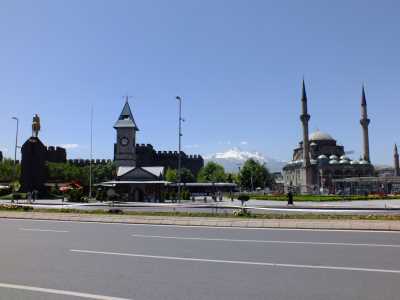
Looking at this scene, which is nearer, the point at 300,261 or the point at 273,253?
the point at 300,261

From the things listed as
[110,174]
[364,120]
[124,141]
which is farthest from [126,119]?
[364,120]

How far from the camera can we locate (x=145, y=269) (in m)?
9.41

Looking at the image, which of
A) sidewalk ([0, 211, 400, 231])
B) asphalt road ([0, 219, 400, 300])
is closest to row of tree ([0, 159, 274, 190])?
sidewalk ([0, 211, 400, 231])

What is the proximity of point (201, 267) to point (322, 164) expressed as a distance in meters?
129

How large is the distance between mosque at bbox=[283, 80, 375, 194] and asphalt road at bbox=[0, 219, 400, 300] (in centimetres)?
10083

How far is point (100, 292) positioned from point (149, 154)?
428 ft

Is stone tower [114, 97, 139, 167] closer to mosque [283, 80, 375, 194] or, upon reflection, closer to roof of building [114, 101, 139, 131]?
roof of building [114, 101, 139, 131]

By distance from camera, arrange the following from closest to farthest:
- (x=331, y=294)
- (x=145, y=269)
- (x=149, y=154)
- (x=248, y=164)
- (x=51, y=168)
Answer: (x=331, y=294)
(x=145, y=269)
(x=51, y=168)
(x=248, y=164)
(x=149, y=154)

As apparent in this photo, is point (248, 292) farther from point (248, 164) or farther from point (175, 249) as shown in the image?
point (248, 164)

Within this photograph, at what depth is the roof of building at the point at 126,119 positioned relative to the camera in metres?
105

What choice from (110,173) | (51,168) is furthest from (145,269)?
(110,173)

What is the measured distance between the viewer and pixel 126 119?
10656cm

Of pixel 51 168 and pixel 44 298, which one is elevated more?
pixel 51 168

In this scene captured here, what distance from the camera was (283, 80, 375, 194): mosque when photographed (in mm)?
115969
